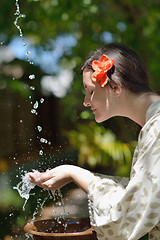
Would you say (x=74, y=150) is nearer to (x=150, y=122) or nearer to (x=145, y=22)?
(x=145, y=22)

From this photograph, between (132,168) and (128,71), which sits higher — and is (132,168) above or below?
below

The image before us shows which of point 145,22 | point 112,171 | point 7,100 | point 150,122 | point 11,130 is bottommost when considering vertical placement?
point 112,171

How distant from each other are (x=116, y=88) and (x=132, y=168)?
0.33m

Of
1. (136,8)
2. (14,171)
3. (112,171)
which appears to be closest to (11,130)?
(14,171)

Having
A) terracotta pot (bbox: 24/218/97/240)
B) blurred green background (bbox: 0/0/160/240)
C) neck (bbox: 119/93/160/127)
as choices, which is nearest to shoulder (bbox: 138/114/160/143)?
neck (bbox: 119/93/160/127)

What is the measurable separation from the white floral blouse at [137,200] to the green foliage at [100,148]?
283 centimetres

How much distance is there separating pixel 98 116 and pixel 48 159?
372 cm

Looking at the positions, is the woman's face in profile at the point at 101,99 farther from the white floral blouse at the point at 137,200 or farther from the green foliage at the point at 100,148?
the green foliage at the point at 100,148

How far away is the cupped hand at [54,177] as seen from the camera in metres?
1.49

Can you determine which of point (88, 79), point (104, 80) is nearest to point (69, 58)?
point (88, 79)

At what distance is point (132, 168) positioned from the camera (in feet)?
4.49

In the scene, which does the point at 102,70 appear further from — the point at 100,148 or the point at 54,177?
the point at 100,148

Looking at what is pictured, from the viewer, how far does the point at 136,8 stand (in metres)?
4.82

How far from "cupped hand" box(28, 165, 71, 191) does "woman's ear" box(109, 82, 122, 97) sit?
1.12ft
